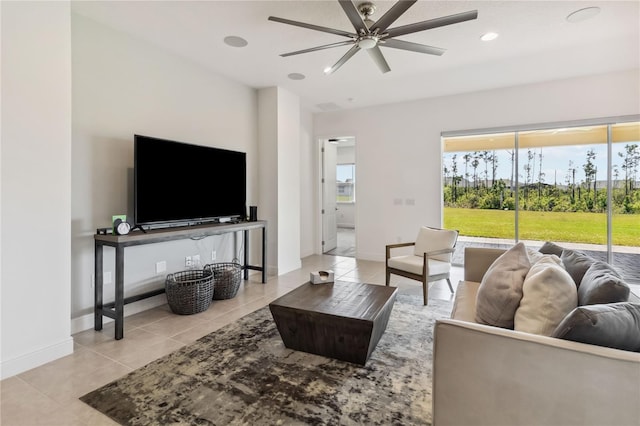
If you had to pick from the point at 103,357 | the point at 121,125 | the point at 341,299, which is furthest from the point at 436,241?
the point at 121,125

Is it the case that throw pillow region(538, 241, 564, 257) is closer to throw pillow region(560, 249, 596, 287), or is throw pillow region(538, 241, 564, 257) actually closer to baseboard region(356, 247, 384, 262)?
throw pillow region(560, 249, 596, 287)

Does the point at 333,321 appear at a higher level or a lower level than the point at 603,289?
lower

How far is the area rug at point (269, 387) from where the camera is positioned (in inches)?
67.7

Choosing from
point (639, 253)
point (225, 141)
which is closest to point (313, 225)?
point (225, 141)

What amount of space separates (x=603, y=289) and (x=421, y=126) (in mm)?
4563

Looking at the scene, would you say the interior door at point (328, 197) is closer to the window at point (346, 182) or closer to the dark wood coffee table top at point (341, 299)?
the window at point (346, 182)

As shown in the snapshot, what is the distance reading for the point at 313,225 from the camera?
655 cm

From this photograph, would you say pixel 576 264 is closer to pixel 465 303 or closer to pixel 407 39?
pixel 465 303

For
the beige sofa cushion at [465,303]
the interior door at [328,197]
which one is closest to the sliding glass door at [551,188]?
the interior door at [328,197]

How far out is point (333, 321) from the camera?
219 cm

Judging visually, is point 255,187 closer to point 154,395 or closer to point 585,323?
point 154,395

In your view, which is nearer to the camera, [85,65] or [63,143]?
[63,143]

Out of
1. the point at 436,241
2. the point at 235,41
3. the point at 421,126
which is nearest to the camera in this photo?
the point at 235,41

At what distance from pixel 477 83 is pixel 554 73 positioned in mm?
940
